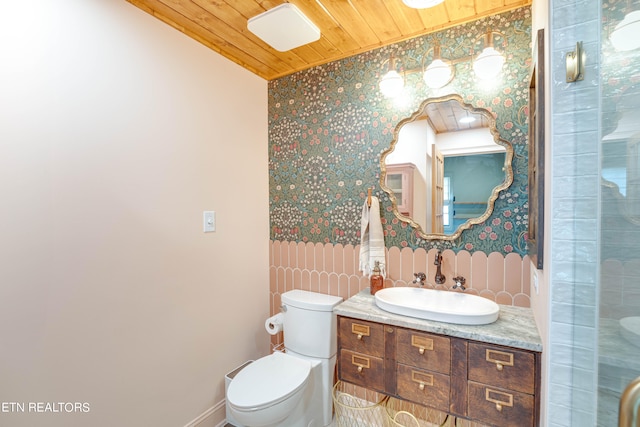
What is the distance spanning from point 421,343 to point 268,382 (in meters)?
0.83

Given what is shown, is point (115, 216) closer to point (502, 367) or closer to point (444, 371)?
point (444, 371)

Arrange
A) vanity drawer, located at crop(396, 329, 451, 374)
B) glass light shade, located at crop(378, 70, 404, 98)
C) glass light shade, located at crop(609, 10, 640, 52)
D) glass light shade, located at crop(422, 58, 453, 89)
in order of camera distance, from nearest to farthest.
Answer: glass light shade, located at crop(609, 10, 640, 52) → vanity drawer, located at crop(396, 329, 451, 374) → glass light shade, located at crop(422, 58, 453, 89) → glass light shade, located at crop(378, 70, 404, 98)

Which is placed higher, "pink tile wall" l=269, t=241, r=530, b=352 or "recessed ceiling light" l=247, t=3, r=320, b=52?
"recessed ceiling light" l=247, t=3, r=320, b=52

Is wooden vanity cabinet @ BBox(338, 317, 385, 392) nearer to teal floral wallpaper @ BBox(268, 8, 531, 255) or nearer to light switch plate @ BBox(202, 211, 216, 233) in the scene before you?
teal floral wallpaper @ BBox(268, 8, 531, 255)

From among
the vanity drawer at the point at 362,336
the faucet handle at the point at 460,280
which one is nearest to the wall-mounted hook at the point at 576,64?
the faucet handle at the point at 460,280

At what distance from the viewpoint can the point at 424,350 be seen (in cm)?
132

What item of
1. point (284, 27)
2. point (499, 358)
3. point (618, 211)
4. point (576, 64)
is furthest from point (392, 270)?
point (284, 27)

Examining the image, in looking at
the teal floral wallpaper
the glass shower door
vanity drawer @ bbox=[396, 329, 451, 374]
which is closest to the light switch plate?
the teal floral wallpaper

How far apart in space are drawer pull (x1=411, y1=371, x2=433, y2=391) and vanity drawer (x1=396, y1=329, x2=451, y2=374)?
0.11 feet

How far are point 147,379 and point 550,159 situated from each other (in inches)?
79.9

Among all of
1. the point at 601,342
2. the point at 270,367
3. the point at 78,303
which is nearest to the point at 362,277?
the point at 270,367

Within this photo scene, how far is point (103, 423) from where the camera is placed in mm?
1370

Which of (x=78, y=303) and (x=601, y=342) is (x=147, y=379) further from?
(x=601, y=342)

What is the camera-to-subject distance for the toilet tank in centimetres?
182
